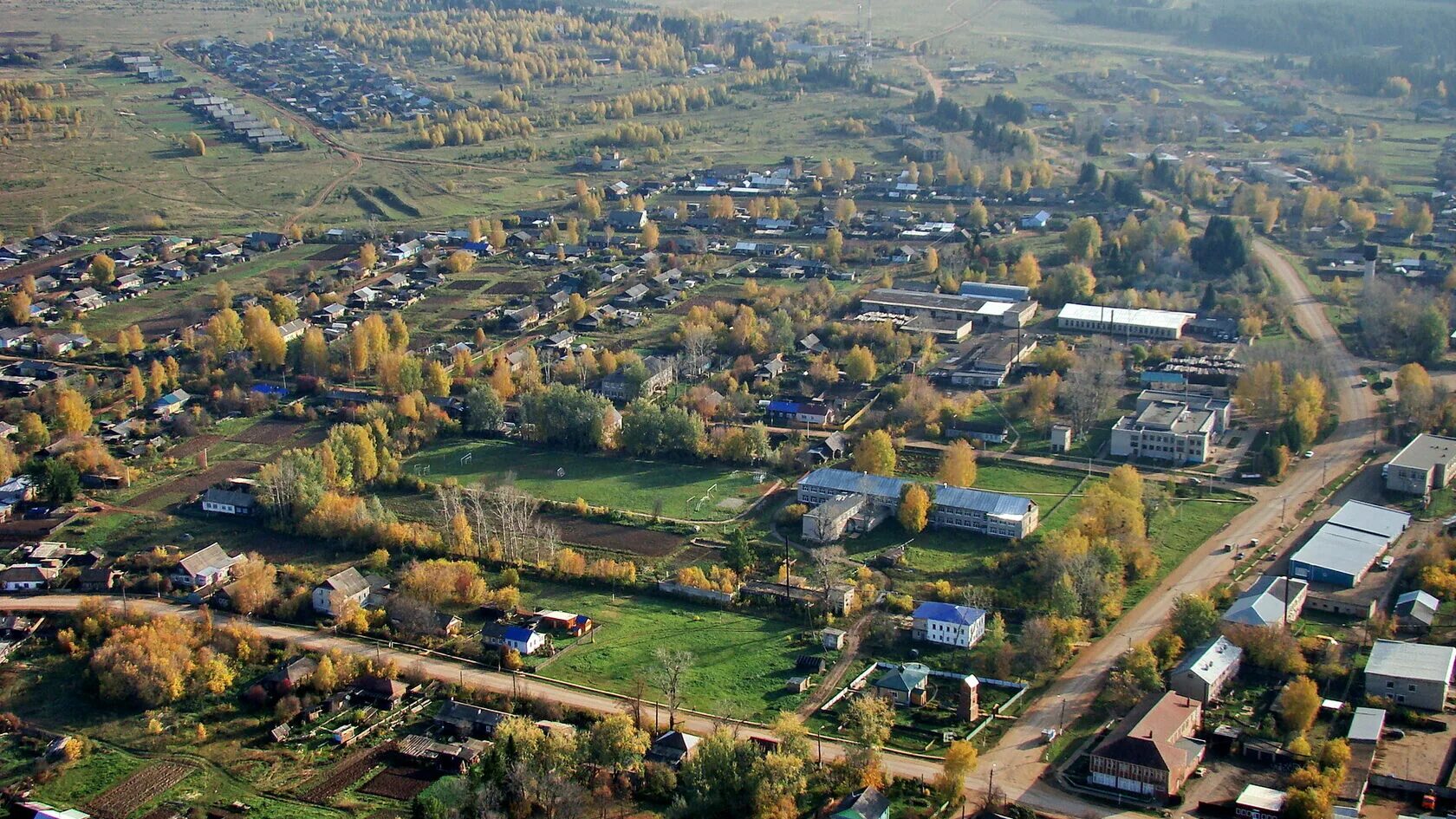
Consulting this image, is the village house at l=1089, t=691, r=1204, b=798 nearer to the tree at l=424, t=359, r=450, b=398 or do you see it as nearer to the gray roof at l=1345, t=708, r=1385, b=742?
the gray roof at l=1345, t=708, r=1385, b=742

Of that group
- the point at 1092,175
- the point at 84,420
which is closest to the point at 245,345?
the point at 84,420

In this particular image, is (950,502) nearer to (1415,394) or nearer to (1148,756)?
(1148,756)

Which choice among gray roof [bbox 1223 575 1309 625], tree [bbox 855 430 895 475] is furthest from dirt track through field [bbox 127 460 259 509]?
gray roof [bbox 1223 575 1309 625]

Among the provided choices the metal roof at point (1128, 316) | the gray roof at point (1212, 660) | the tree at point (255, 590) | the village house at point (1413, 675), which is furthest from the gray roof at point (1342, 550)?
the tree at point (255, 590)

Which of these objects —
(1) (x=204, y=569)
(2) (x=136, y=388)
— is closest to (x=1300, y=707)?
(1) (x=204, y=569)

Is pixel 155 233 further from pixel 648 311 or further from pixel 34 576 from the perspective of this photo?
pixel 34 576
